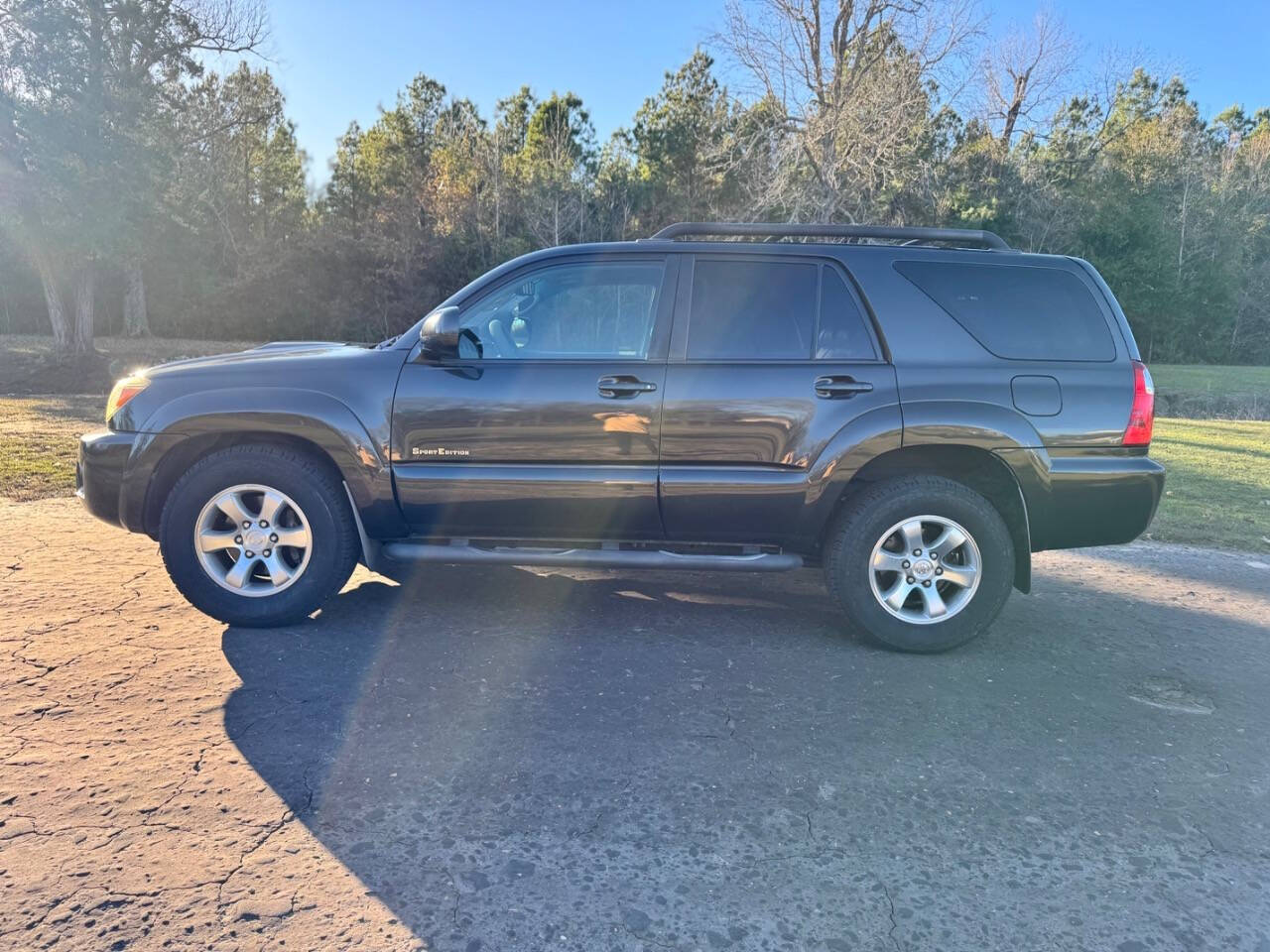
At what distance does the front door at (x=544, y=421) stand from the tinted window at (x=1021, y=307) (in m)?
1.39

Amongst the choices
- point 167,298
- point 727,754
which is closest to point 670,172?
point 167,298

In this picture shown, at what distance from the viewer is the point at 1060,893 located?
242cm

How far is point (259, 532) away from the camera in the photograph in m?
4.21

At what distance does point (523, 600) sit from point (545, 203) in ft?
82.2

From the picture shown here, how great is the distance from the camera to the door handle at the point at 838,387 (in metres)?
4.02

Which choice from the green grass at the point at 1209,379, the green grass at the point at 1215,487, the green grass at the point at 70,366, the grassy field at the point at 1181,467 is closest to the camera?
the green grass at the point at 1215,487

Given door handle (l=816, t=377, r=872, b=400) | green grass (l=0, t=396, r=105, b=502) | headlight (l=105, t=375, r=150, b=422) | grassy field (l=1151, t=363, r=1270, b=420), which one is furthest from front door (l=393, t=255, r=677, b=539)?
grassy field (l=1151, t=363, r=1270, b=420)

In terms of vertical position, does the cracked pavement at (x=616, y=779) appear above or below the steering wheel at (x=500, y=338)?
below

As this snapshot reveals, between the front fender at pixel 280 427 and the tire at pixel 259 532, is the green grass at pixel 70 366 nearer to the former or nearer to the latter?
the front fender at pixel 280 427

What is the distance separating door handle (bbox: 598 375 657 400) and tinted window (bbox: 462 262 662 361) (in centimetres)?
19

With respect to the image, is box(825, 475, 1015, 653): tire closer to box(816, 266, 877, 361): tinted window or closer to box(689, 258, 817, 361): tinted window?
box(816, 266, 877, 361): tinted window

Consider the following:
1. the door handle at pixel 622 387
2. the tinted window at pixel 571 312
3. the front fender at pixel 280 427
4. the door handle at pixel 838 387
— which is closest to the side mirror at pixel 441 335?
the tinted window at pixel 571 312

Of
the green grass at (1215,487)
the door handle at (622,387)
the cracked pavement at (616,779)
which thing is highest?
the door handle at (622,387)

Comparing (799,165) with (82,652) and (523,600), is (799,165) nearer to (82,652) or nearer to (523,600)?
(523,600)
